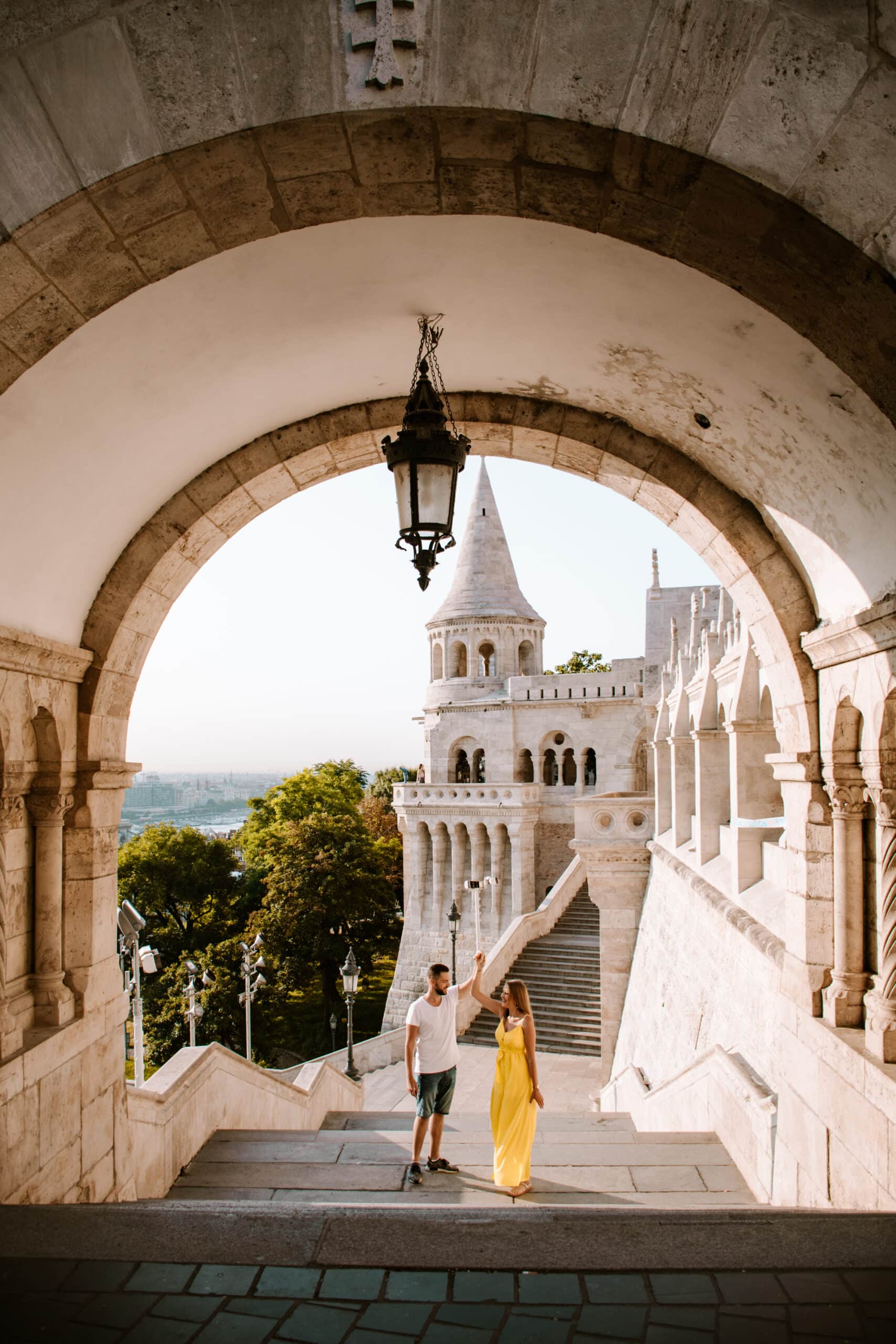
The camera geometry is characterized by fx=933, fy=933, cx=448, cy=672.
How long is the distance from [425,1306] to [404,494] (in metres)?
2.91

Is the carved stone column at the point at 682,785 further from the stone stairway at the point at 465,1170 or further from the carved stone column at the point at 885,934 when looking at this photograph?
the carved stone column at the point at 885,934

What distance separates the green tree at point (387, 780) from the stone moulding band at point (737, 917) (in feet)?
128

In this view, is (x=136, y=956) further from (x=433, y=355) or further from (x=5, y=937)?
(x=433, y=355)


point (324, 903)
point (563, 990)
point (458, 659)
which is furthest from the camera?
point (458, 659)

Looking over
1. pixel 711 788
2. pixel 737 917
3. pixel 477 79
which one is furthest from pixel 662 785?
pixel 477 79

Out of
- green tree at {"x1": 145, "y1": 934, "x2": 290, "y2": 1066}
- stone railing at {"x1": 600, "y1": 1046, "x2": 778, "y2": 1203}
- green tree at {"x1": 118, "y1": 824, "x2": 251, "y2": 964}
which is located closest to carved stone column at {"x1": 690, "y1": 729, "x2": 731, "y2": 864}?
stone railing at {"x1": 600, "y1": 1046, "x2": 778, "y2": 1203}

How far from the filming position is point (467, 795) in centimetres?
3384

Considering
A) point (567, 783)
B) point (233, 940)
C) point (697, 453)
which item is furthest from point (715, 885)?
point (567, 783)

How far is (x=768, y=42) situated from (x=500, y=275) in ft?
5.59

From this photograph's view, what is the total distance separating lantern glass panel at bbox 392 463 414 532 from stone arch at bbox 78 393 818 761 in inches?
57.4

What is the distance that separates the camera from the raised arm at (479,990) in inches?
204

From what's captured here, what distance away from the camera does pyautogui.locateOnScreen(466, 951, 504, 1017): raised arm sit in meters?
5.18

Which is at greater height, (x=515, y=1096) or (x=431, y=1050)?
(x=431, y=1050)

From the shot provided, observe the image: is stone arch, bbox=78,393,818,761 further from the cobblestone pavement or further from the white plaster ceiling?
the cobblestone pavement
